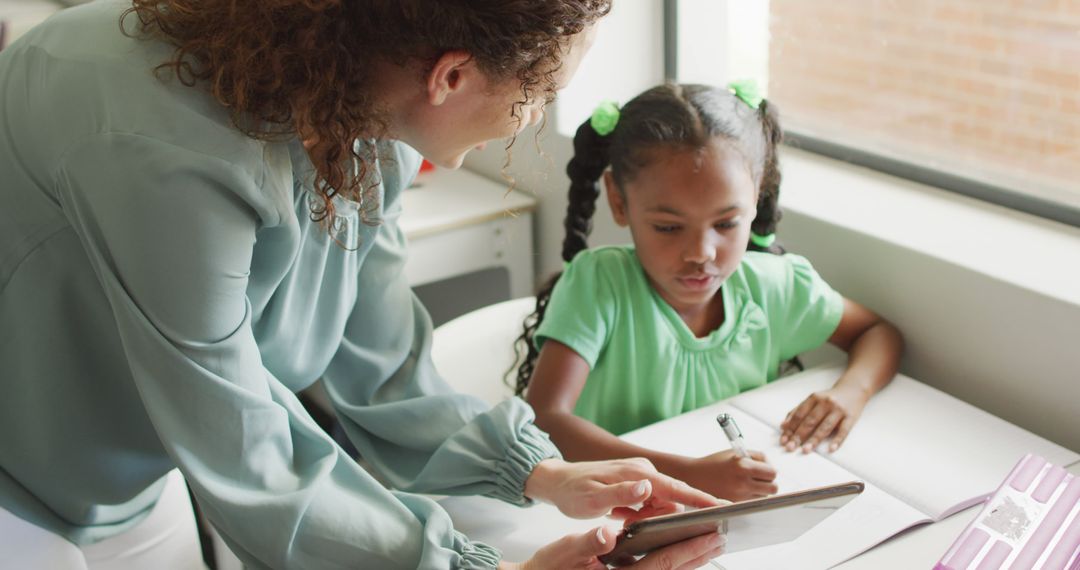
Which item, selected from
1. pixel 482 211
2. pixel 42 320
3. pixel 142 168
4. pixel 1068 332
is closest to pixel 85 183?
pixel 142 168

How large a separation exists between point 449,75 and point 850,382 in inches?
33.9

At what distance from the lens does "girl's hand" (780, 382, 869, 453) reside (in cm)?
138

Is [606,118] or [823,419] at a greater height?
[606,118]

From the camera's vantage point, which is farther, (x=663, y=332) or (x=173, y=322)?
(x=663, y=332)

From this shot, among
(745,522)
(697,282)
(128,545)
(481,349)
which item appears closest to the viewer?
(745,522)

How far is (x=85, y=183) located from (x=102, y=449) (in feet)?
1.06

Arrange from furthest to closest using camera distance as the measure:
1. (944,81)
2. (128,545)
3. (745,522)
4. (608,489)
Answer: (944,81)
(128,545)
(608,489)
(745,522)

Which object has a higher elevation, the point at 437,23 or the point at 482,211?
the point at 437,23

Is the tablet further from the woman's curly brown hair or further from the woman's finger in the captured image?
the woman's curly brown hair

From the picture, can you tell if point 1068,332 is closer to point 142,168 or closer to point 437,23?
point 437,23

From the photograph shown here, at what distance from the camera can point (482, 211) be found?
2256 millimetres

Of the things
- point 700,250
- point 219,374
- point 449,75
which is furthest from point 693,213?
point 219,374

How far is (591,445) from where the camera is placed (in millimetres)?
1375

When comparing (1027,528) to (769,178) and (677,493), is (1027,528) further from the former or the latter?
(769,178)
